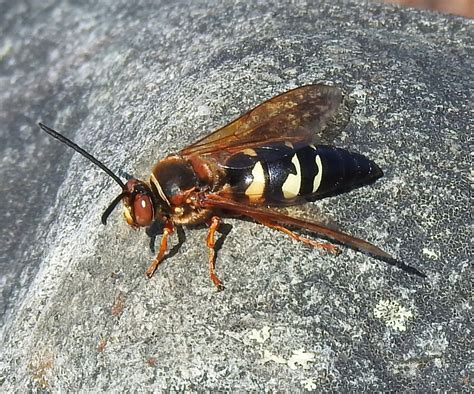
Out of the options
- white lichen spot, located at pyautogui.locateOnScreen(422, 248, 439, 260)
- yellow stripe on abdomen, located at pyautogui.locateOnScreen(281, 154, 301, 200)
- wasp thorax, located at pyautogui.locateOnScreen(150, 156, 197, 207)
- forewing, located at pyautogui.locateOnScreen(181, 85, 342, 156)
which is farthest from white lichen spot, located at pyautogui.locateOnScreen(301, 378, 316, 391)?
forewing, located at pyautogui.locateOnScreen(181, 85, 342, 156)

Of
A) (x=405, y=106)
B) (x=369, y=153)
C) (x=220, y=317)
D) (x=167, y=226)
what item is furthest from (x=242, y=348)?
(x=405, y=106)

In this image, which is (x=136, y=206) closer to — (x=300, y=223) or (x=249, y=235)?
(x=249, y=235)

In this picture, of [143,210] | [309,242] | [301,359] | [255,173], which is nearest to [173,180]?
[143,210]

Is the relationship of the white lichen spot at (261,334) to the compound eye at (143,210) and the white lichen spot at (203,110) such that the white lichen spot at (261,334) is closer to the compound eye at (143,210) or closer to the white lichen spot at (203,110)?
the compound eye at (143,210)

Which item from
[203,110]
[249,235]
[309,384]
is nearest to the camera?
Answer: [309,384]

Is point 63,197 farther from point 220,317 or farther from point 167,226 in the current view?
point 220,317

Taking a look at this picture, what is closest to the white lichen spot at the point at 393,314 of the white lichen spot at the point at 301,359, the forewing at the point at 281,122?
the white lichen spot at the point at 301,359

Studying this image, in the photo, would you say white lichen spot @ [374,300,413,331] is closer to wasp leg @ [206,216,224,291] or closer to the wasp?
the wasp
